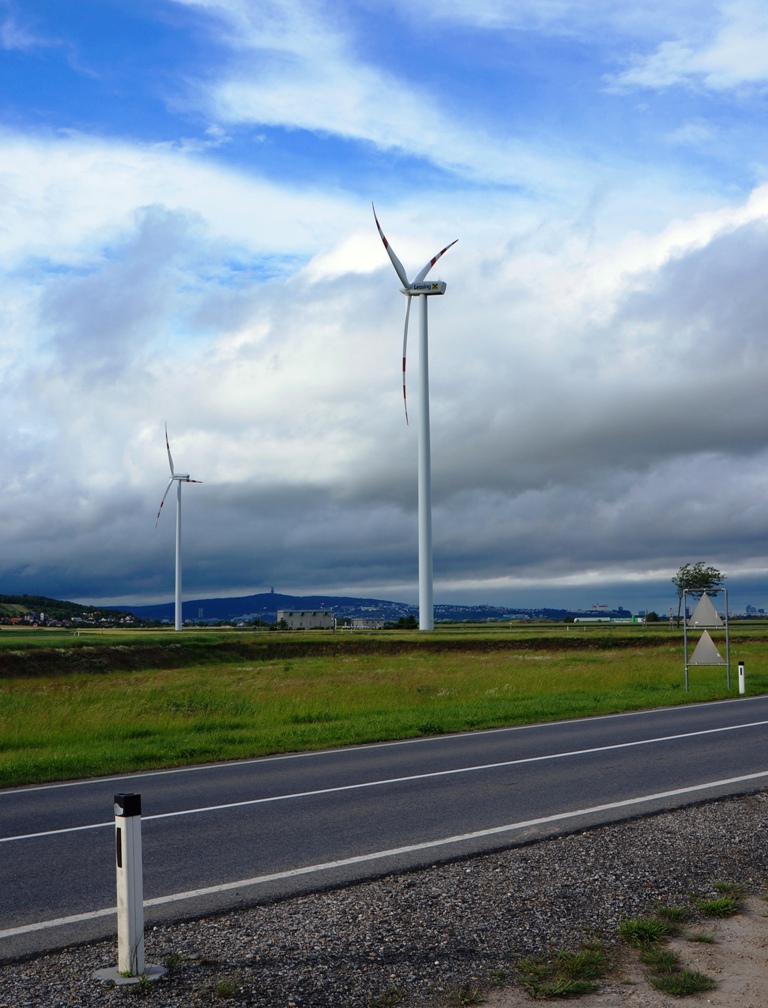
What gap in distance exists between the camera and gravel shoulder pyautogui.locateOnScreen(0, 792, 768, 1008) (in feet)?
17.4

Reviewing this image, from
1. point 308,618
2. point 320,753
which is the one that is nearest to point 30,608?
point 308,618

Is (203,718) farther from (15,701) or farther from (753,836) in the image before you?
(753,836)

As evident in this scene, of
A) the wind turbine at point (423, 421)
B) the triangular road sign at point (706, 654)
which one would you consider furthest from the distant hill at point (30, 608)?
the triangular road sign at point (706, 654)

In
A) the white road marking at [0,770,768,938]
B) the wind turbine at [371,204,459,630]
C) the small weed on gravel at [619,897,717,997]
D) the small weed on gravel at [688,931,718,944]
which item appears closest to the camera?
the small weed on gravel at [619,897,717,997]

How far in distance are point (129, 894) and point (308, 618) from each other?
482 ft

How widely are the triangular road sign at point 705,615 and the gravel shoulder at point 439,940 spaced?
17631mm

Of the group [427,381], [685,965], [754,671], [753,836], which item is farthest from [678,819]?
[427,381]

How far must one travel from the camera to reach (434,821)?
9.91 m

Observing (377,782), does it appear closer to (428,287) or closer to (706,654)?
(706,654)

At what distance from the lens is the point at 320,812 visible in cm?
1062

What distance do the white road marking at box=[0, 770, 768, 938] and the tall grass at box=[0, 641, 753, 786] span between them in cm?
740

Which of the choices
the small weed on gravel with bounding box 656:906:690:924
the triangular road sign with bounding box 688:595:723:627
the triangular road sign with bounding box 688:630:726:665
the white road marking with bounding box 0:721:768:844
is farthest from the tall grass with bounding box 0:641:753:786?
the small weed on gravel with bounding box 656:906:690:924

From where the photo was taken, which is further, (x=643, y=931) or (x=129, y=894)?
(x=643, y=931)

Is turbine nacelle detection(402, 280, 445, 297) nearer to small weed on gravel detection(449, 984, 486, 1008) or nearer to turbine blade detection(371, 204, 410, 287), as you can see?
turbine blade detection(371, 204, 410, 287)
